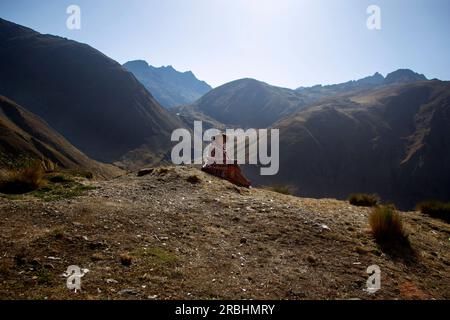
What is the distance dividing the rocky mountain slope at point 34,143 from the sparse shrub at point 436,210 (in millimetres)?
52629

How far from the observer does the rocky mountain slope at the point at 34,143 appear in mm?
55844

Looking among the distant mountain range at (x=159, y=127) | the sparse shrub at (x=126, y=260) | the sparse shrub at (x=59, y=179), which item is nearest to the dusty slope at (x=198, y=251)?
the sparse shrub at (x=126, y=260)

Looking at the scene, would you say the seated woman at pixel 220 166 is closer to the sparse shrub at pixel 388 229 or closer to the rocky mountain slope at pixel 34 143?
the sparse shrub at pixel 388 229

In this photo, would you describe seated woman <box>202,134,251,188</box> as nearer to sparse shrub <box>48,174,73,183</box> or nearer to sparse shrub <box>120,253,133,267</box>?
sparse shrub <box>48,174,73,183</box>

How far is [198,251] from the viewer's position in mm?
7586

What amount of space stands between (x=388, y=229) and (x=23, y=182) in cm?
1186

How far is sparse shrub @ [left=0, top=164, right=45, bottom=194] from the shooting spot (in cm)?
1145

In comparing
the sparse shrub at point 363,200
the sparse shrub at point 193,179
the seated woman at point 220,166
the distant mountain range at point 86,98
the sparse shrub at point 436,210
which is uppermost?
the distant mountain range at point 86,98

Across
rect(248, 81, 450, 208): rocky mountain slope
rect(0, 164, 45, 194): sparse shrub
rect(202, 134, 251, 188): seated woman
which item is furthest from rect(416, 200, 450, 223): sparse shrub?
rect(248, 81, 450, 208): rocky mountain slope

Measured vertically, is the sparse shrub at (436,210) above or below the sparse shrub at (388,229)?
below

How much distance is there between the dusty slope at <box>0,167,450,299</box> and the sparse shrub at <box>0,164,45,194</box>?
2114 mm

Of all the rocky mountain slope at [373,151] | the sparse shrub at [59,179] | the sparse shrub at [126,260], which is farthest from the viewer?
the rocky mountain slope at [373,151]

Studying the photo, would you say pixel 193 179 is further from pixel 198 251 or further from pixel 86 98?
pixel 86 98

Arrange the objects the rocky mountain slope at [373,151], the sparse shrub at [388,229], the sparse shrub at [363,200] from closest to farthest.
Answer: the sparse shrub at [388,229]
the sparse shrub at [363,200]
the rocky mountain slope at [373,151]
